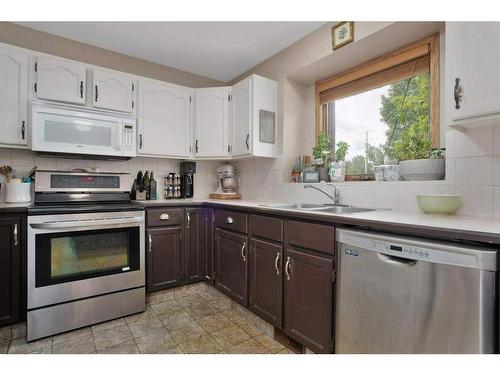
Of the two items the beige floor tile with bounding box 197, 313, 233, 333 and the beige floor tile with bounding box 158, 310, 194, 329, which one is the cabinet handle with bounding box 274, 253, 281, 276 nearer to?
the beige floor tile with bounding box 197, 313, 233, 333

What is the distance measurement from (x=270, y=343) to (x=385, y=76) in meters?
2.19

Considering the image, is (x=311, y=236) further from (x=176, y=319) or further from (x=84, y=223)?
(x=84, y=223)

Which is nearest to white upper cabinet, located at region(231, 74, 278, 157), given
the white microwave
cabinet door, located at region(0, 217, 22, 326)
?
the white microwave

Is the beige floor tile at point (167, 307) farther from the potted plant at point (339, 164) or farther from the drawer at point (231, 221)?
the potted plant at point (339, 164)

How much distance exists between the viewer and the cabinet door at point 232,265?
83.7 inches

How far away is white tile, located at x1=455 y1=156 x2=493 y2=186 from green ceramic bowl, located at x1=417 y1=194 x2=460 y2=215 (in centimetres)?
14

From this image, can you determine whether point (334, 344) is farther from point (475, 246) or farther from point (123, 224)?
point (123, 224)

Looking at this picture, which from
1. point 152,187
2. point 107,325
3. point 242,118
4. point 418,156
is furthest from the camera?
point 152,187

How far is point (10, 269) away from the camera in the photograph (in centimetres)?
187

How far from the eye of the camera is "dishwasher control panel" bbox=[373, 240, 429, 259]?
3.60 ft

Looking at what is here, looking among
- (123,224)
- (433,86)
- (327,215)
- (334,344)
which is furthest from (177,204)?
(433,86)

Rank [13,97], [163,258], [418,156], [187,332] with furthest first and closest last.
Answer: [163,258], [13,97], [187,332], [418,156]

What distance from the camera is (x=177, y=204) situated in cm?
252

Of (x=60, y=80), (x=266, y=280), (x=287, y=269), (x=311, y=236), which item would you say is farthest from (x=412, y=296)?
(x=60, y=80)
